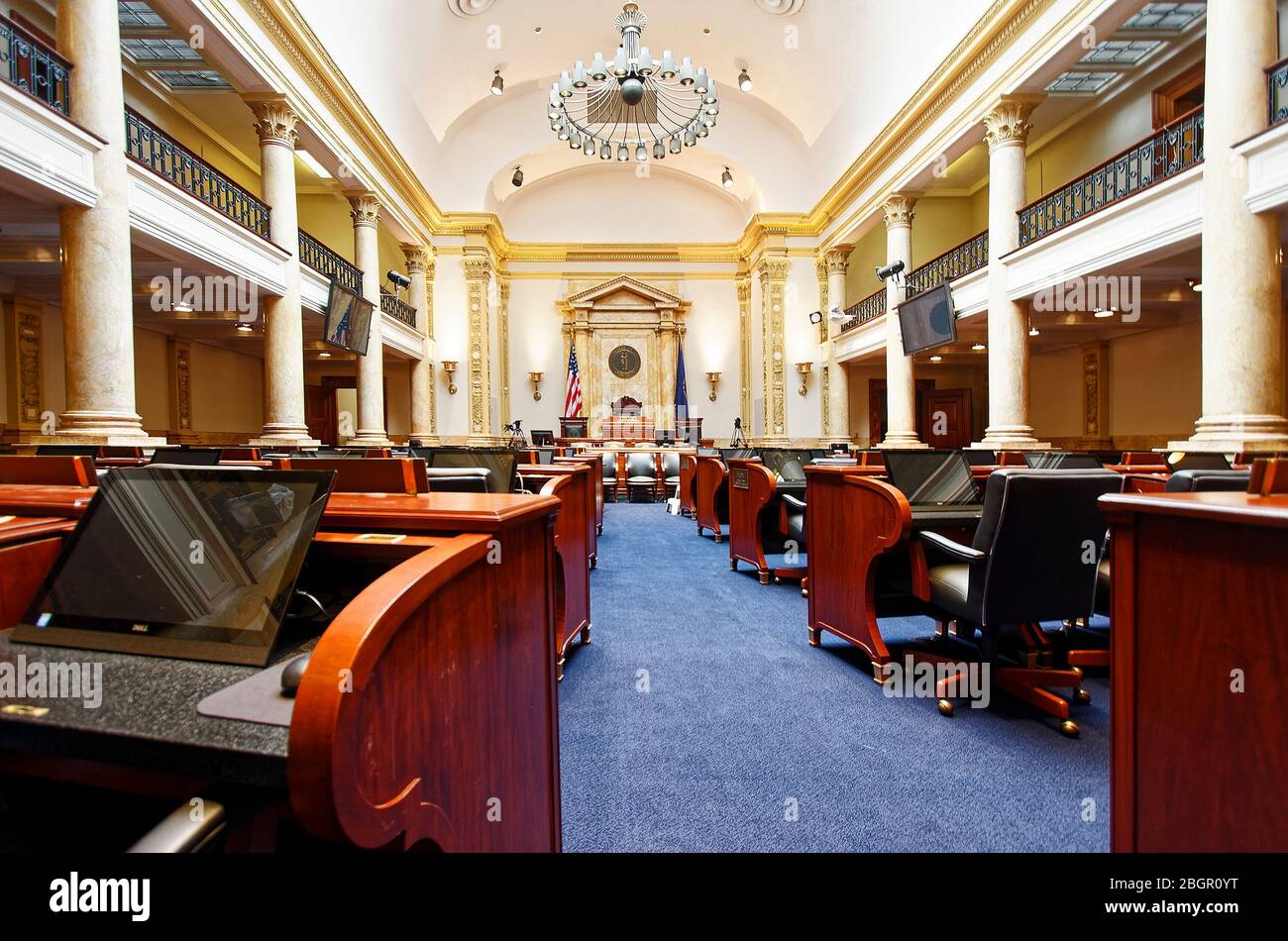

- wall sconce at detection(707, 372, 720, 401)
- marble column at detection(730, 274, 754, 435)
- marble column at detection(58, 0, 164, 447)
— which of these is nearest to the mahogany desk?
marble column at detection(58, 0, 164, 447)

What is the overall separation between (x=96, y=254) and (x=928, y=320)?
1059 centimetres

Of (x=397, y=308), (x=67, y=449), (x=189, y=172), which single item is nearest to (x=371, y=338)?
(x=397, y=308)

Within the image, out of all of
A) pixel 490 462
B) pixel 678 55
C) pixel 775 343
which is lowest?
pixel 490 462

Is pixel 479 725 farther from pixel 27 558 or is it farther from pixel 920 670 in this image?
pixel 920 670

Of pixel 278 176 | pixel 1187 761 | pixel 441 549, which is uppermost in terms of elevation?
pixel 278 176

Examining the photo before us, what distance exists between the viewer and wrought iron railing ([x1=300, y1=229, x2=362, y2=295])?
9.02 m

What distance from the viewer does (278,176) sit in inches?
308

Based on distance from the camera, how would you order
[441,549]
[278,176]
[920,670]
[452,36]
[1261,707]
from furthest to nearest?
[452,36], [278,176], [920,670], [1261,707], [441,549]

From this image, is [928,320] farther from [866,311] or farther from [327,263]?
[327,263]

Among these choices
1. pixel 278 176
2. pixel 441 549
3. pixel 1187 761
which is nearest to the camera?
pixel 441 549

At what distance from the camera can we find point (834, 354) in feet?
46.9

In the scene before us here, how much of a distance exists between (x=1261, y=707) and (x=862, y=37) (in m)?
13.0

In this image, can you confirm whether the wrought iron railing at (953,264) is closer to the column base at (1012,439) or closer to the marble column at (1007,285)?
the marble column at (1007,285)
